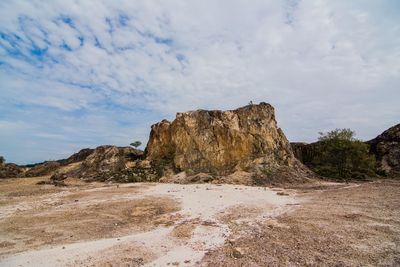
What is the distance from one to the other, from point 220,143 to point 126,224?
1731cm

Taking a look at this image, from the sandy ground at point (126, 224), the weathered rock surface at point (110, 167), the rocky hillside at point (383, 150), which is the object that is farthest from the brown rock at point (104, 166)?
the rocky hillside at point (383, 150)

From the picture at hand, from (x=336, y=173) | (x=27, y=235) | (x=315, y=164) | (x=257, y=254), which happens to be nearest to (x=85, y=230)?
(x=27, y=235)

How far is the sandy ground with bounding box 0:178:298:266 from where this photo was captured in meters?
7.29

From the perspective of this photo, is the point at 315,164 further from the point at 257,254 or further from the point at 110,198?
the point at 257,254

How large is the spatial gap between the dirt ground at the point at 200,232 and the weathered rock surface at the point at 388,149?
748 inches

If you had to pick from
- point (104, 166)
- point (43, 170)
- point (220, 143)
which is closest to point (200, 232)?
point (220, 143)

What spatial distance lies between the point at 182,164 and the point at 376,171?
1906 centimetres

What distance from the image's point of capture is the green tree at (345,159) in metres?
28.9

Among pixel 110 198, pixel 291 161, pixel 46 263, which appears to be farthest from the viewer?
pixel 291 161

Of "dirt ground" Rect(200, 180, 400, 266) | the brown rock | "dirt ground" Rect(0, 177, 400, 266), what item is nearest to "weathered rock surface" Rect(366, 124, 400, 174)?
"dirt ground" Rect(0, 177, 400, 266)

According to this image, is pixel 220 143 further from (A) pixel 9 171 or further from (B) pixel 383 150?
(A) pixel 9 171

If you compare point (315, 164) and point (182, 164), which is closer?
point (182, 164)

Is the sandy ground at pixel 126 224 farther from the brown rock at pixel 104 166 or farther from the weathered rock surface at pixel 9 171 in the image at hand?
the weathered rock surface at pixel 9 171

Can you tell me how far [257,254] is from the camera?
7.27m
